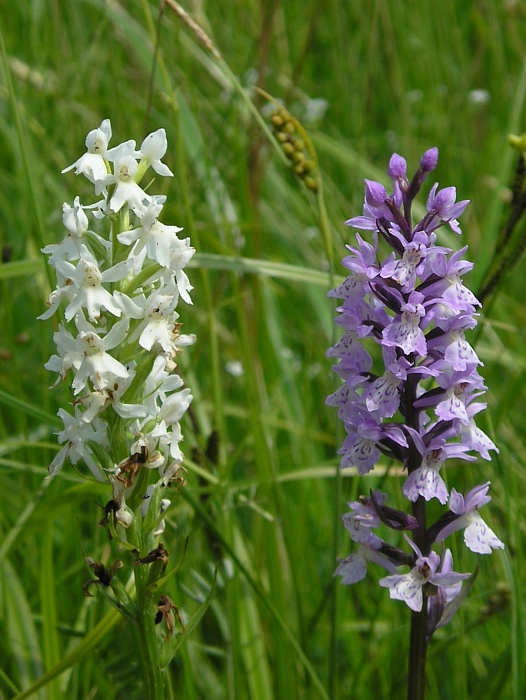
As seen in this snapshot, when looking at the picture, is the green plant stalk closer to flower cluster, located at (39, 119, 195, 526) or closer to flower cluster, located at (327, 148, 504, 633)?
flower cluster, located at (39, 119, 195, 526)

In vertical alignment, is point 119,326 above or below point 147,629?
above

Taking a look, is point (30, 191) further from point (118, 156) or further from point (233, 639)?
point (233, 639)

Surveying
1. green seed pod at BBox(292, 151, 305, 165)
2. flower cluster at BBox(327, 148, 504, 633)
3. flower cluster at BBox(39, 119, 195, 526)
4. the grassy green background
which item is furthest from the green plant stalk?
green seed pod at BBox(292, 151, 305, 165)

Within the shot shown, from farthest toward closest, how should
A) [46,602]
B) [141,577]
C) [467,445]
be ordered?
1. [46,602]
2. [467,445]
3. [141,577]

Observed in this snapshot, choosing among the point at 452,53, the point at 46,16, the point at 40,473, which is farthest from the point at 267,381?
the point at 452,53

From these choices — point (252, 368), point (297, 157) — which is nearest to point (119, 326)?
point (297, 157)

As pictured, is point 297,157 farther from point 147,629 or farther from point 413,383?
point 147,629
